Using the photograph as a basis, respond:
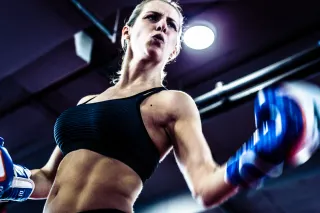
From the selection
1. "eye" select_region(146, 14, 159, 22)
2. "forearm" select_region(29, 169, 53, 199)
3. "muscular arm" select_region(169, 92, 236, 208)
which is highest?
"eye" select_region(146, 14, 159, 22)

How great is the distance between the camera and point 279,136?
0.84 metres

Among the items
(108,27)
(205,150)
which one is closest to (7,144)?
(108,27)

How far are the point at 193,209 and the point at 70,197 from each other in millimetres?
3503

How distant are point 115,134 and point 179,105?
7.2 inches

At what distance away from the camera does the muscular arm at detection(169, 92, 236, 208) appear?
938 millimetres

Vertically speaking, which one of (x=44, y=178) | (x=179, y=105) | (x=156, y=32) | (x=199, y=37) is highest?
(x=156, y=32)

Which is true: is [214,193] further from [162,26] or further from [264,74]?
[264,74]

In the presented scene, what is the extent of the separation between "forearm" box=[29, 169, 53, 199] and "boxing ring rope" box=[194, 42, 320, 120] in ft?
5.23

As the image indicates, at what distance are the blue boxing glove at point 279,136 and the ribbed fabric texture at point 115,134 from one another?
28 centimetres

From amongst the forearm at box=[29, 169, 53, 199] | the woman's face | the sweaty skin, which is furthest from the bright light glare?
the sweaty skin

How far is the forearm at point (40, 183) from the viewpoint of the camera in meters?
1.41

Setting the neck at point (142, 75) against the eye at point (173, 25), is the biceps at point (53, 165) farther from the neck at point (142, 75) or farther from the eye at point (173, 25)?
the eye at point (173, 25)

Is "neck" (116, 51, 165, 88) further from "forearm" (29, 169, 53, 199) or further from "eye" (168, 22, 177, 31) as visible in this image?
"forearm" (29, 169, 53, 199)

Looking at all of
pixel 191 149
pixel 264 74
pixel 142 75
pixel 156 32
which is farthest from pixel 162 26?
pixel 264 74
